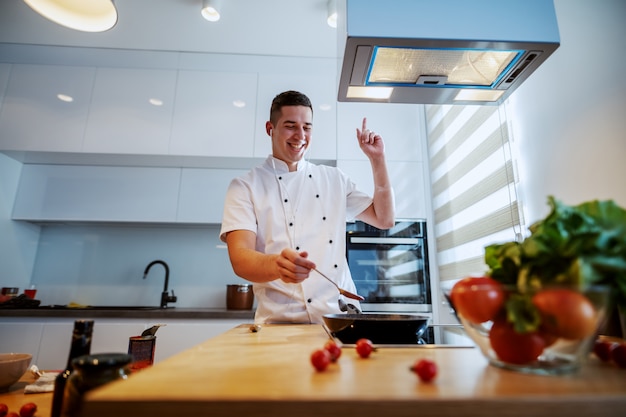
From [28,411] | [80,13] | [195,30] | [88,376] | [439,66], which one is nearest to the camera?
[88,376]

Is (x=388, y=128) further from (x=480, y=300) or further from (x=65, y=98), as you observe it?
(x=65, y=98)

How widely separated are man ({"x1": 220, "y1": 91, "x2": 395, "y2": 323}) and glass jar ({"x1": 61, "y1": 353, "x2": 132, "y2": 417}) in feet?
1.71

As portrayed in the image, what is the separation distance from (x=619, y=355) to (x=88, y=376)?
2.35 feet

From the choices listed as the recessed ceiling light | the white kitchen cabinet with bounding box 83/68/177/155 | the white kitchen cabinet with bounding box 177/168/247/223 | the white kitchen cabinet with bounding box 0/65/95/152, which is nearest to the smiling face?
the white kitchen cabinet with bounding box 177/168/247/223

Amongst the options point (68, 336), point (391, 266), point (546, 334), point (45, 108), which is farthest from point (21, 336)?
point (546, 334)

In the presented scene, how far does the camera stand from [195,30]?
6.97 feet

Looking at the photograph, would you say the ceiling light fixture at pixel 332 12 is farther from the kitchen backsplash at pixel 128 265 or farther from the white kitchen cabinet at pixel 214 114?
the kitchen backsplash at pixel 128 265

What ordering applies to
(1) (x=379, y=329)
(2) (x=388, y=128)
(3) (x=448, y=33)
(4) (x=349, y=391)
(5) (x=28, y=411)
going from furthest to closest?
1. (2) (x=388, y=128)
2. (3) (x=448, y=33)
3. (1) (x=379, y=329)
4. (5) (x=28, y=411)
5. (4) (x=349, y=391)

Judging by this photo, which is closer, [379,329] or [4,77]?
[379,329]

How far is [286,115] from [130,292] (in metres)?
1.94

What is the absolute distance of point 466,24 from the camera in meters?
0.91

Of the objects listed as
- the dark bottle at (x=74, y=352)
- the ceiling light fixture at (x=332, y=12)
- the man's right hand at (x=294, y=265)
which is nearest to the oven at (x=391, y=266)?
the ceiling light fixture at (x=332, y=12)

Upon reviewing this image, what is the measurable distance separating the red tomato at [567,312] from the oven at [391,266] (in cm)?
175

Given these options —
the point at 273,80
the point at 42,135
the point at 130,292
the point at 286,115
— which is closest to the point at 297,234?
the point at 286,115
